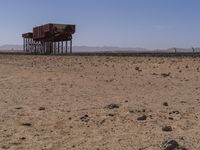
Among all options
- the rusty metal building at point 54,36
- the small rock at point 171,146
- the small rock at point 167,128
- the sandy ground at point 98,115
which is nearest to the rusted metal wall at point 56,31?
the rusty metal building at point 54,36

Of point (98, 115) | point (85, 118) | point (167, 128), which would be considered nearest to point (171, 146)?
point (167, 128)

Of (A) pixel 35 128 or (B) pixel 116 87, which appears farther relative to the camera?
(B) pixel 116 87

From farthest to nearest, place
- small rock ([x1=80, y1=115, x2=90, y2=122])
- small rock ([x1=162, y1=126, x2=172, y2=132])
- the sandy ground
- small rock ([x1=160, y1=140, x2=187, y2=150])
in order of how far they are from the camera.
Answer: small rock ([x1=80, y1=115, x2=90, y2=122]) → small rock ([x1=162, y1=126, x2=172, y2=132]) → the sandy ground → small rock ([x1=160, y1=140, x2=187, y2=150])

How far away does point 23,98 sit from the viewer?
1427cm

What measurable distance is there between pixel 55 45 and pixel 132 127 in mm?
64924

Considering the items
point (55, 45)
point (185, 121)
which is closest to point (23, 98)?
point (185, 121)

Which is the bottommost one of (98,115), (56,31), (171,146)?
(98,115)

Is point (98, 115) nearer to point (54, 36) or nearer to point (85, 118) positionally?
point (85, 118)

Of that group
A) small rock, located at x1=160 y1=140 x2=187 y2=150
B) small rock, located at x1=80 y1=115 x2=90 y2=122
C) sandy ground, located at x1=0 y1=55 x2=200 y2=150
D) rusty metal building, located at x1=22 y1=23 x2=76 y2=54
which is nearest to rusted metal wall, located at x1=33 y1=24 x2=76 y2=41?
rusty metal building, located at x1=22 y1=23 x2=76 y2=54

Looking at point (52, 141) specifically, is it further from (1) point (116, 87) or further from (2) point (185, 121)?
(1) point (116, 87)

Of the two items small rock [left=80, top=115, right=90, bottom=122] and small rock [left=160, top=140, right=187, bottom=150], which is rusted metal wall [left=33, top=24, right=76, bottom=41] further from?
small rock [left=160, top=140, right=187, bottom=150]

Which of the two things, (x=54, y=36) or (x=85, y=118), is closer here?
(x=85, y=118)

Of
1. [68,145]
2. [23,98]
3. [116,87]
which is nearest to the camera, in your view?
[68,145]

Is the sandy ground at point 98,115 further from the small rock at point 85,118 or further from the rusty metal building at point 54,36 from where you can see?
the rusty metal building at point 54,36
